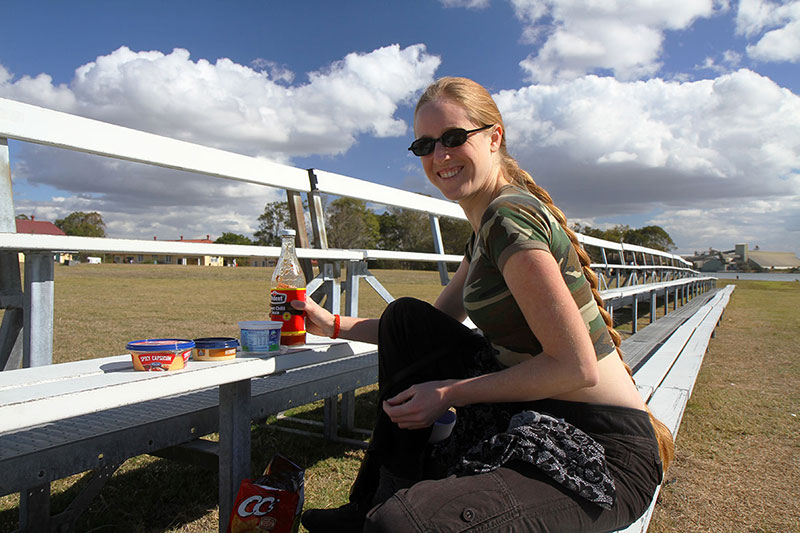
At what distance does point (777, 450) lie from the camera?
324 centimetres

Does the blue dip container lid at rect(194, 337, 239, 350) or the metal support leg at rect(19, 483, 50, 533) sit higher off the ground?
the blue dip container lid at rect(194, 337, 239, 350)

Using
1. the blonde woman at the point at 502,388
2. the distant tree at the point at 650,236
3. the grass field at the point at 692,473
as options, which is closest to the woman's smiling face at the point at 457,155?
the blonde woman at the point at 502,388

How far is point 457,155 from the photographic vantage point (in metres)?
1.53

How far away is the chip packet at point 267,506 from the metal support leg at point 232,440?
44 millimetres

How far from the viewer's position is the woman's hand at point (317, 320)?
176cm

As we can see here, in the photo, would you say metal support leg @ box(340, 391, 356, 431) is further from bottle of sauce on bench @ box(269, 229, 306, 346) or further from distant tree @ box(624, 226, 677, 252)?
distant tree @ box(624, 226, 677, 252)

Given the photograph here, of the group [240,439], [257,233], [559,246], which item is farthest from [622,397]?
[257,233]

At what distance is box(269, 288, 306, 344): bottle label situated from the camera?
1.59 metres

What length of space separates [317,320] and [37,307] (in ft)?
2.59

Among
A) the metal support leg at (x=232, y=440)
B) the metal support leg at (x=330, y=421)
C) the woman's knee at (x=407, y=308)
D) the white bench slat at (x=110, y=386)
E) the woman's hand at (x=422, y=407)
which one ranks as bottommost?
the metal support leg at (x=330, y=421)

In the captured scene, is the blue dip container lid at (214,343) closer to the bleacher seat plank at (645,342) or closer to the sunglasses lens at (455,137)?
the sunglasses lens at (455,137)

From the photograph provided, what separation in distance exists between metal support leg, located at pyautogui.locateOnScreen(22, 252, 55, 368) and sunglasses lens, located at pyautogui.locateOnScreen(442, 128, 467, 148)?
117 cm

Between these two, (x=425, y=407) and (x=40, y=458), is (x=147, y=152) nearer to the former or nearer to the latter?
(x=40, y=458)

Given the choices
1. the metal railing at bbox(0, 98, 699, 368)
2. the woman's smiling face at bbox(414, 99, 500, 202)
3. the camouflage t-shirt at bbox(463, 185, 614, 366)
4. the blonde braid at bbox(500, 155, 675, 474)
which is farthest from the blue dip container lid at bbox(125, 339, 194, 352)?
the blonde braid at bbox(500, 155, 675, 474)
